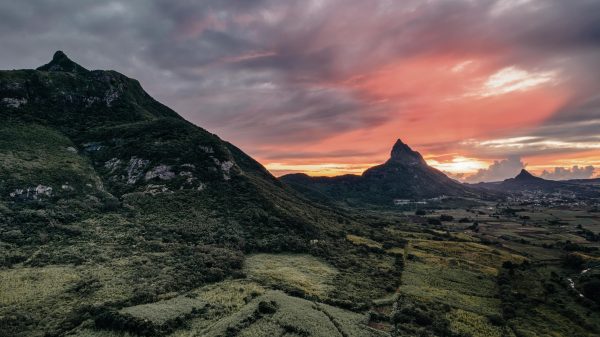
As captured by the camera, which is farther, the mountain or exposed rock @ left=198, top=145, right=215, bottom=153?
exposed rock @ left=198, top=145, right=215, bottom=153

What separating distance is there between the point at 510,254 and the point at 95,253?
13849cm

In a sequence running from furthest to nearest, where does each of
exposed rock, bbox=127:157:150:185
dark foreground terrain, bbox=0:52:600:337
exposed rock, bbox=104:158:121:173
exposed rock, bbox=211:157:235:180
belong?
exposed rock, bbox=211:157:235:180 < exposed rock, bbox=104:158:121:173 < exposed rock, bbox=127:157:150:185 < dark foreground terrain, bbox=0:52:600:337

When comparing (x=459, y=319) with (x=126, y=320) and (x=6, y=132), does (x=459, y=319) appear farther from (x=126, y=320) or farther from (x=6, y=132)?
(x=6, y=132)

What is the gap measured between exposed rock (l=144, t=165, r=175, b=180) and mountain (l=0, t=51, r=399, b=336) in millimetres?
673

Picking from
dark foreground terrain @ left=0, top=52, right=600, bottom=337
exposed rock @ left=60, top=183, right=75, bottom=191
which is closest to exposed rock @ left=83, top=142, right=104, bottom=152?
dark foreground terrain @ left=0, top=52, right=600, bottom=337

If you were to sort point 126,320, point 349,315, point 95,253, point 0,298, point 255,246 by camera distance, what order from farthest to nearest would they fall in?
point 255,246 → point 95,253 → point 349,315 → point 0,298 → point 126,320

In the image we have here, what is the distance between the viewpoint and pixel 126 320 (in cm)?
4878

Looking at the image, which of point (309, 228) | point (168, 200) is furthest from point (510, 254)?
point (168, 200)

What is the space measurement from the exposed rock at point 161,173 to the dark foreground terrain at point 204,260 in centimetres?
62

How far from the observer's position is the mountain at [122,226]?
2222 inches

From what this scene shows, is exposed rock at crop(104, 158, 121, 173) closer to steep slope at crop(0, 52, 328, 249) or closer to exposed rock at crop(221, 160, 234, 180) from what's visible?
steep slope at crop(0, 52, 328, 249)

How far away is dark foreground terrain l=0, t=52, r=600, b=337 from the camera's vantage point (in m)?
55.7

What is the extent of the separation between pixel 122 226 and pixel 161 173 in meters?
43.4

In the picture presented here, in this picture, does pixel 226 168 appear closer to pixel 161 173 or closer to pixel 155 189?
pixel 161 173
